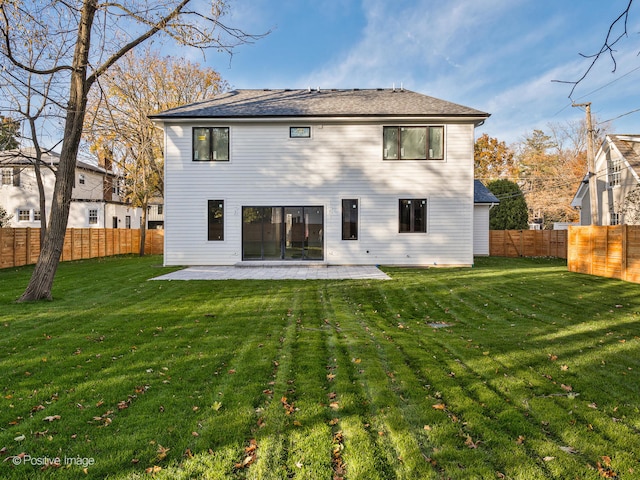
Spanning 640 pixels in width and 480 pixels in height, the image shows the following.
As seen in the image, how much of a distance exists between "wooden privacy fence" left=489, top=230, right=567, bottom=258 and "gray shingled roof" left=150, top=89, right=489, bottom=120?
33.7ft

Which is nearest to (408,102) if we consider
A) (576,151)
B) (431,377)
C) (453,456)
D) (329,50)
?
(329,50)

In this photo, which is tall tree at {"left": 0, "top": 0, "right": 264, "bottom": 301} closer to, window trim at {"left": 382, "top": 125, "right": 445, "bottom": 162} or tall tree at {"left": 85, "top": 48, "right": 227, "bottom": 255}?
window trim at {"left": 382, "top": 125, "right": 445, "bottom": 162}

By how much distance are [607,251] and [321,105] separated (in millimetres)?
11484

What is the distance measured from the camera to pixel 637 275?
10.6 meters

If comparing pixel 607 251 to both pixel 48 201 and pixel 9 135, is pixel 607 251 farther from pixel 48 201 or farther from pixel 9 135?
pixel 48 201

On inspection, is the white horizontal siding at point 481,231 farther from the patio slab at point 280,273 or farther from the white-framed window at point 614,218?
the patio slab at point 280,273

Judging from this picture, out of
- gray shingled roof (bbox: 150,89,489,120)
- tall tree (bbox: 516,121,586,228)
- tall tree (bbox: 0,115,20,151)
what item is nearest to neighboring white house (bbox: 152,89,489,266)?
gray shingled roof (bbox: 150,89,489,120)

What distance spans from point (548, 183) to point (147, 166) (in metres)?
35.5

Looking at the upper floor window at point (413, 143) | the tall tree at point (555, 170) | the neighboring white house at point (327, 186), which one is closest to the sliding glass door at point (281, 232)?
the neighboring white house at point (327, 186)

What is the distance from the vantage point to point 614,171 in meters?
20.8

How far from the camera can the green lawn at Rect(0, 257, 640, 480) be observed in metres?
2.47

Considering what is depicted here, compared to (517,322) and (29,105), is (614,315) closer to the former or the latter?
(517,322)

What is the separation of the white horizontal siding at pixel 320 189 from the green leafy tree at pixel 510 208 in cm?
1412

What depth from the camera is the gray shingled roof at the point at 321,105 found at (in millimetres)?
14367
